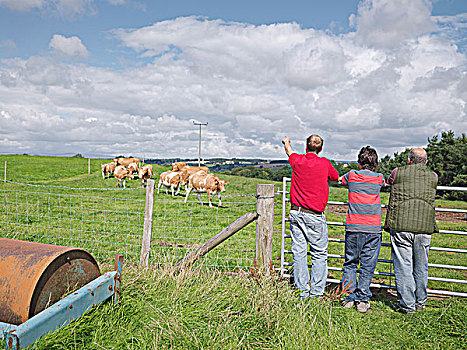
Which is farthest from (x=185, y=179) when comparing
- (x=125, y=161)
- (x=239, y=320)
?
(x=239, y=320)

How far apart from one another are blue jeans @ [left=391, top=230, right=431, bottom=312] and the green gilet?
140 mm

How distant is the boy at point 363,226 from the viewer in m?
5.38

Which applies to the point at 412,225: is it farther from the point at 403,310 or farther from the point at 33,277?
the point at 33,277

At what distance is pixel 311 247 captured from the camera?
5.52 m

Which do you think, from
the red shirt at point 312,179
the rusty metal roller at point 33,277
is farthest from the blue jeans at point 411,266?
the rusty metal roller at point 33,277

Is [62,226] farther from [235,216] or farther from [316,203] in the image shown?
[316,203]

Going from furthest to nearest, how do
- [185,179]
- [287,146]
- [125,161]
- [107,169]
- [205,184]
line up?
[125,161], [107,169], [185,179], [205,184], [287,146]

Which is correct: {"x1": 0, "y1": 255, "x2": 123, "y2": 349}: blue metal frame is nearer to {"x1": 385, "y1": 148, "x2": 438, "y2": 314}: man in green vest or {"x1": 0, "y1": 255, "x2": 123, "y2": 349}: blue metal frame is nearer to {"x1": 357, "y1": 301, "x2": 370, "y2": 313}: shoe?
{"x1": 357, "y1": 301, "x2": 370, "y2": 313}: shoe

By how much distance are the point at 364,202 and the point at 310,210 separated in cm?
80

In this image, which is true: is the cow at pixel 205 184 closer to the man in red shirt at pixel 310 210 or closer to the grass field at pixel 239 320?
the grass field at pixel 239 320

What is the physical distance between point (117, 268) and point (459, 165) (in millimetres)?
34356

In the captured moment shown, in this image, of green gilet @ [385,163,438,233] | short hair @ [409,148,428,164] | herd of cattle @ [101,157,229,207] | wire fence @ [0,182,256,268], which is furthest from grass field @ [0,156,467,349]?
herd of cattle @ [101,157,229,207]

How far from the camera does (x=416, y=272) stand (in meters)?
5.43

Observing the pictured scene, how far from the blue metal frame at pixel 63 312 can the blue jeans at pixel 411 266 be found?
3.91 m
